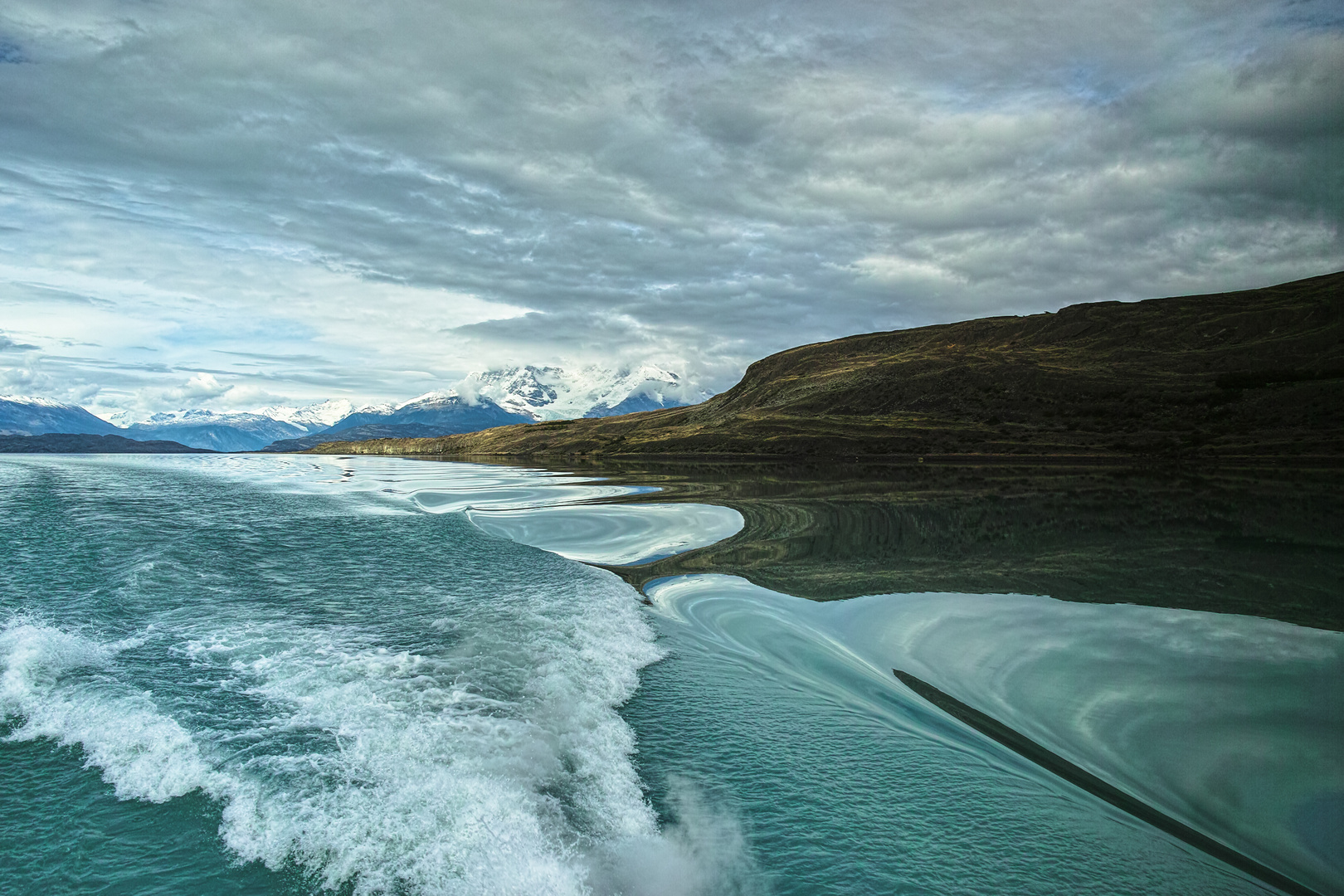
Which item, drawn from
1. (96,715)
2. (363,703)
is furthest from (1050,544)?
(96,715)

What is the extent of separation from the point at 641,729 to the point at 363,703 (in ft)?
17.8

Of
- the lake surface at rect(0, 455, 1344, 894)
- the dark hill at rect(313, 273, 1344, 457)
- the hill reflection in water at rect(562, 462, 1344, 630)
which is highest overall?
the dark hill at rect(313, 273, 1344, 457)

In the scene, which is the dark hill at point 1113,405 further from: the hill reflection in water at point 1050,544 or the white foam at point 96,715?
the white foam at point 96,715

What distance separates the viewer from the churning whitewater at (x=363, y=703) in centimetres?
837

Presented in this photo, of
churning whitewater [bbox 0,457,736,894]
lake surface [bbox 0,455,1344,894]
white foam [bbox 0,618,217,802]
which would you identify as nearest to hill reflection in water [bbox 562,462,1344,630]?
lake surface [bbox 0,455,1344,894]

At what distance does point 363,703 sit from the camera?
1260cm

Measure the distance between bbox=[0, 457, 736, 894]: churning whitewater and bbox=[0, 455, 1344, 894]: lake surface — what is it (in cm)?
7

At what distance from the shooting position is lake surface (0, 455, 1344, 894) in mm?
8266

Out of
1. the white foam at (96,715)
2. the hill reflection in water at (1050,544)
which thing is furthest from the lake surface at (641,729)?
the hill reflection in water at (1050,544)

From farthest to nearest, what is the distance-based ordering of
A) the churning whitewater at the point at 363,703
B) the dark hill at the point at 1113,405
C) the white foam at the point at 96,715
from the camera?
the dark hill at the point at 1113,405 < the white foam at the point at 96,715 < the churning whitewater at the point at 363,703

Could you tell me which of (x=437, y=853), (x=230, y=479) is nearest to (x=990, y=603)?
(x=437, y=853)

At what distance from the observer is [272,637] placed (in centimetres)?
1638

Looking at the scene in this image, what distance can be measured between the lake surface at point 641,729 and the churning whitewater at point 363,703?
0.07m

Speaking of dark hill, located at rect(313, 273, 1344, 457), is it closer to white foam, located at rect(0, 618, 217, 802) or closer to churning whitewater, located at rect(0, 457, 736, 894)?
churning whitewater, located at rect(0, 457, 736, 894)
